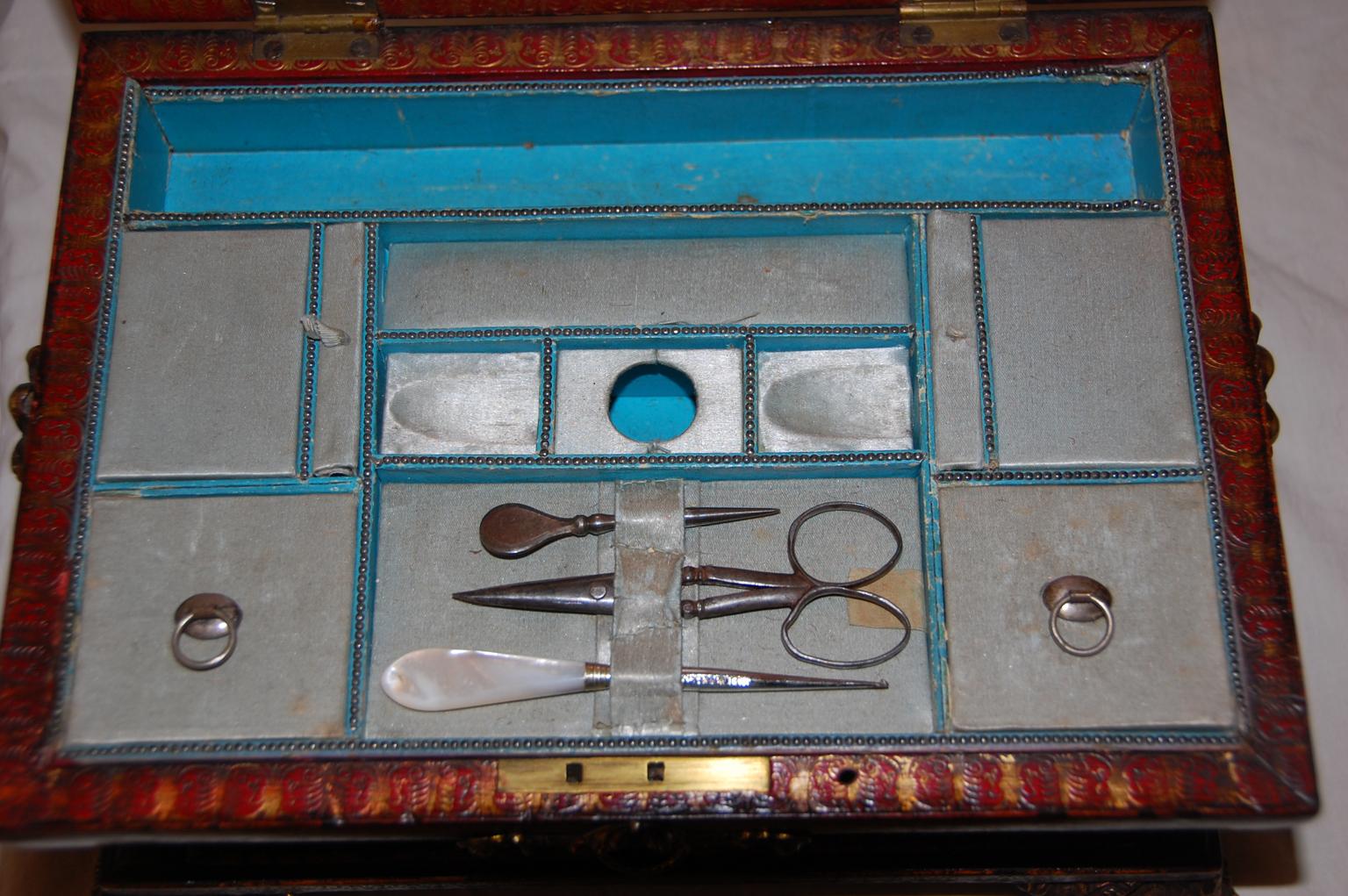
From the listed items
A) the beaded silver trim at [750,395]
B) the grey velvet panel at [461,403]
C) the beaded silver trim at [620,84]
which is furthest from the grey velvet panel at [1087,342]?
the grey velvet panel at [461,403]

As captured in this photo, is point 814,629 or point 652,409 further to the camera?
point 652,409

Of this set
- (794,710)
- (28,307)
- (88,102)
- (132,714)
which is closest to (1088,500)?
(794,710)

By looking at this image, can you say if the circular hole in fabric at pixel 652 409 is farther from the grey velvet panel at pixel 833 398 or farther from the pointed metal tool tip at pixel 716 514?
the pointed metal tool tip at pixel 716 514

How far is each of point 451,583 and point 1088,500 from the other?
3.48 feet

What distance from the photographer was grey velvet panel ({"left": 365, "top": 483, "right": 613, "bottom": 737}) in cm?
206

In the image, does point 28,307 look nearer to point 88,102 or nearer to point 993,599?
point 88,102

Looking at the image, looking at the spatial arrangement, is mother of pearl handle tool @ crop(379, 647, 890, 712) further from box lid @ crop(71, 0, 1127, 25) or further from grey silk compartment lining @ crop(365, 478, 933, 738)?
→ box lid @ crop(71, 0, 1127, 25)

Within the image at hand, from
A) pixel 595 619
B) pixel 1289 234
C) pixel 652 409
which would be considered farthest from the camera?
pixel 1289 234

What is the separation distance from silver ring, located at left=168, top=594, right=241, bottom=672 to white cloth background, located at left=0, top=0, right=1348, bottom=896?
83cm

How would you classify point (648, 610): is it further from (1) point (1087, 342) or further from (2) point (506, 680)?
(1) point (1087, 342)

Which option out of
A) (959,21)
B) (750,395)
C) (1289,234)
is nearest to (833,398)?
(750,395)

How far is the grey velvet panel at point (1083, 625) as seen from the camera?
1.97 m

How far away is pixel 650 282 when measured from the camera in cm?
230

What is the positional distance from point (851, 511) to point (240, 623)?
101cm
